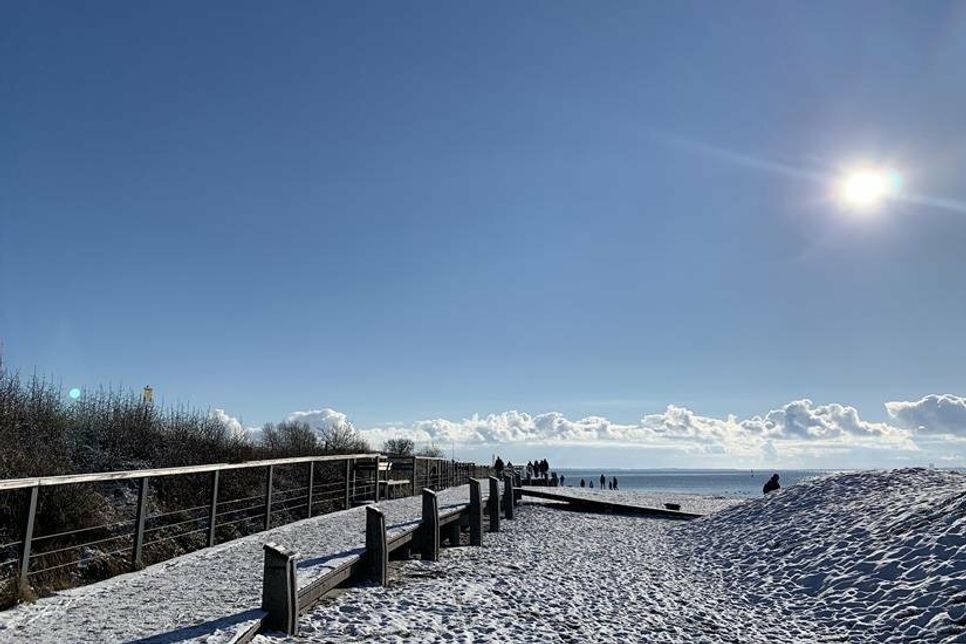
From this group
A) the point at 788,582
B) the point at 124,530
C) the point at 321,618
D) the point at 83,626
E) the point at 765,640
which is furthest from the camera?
the point at 124,530

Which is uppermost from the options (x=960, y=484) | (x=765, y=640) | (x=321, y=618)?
(x=960, y=484)

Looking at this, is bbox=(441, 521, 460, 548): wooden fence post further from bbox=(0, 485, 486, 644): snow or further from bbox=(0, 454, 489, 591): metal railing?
bbox=(0, 485, 486, 644): snow

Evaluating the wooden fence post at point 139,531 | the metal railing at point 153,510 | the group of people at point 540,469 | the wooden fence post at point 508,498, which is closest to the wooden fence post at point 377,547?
the metal railing at point 153,510

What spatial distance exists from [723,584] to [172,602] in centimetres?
859

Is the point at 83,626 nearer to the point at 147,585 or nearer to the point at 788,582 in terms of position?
the point at 147,585

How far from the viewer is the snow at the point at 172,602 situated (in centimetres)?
547

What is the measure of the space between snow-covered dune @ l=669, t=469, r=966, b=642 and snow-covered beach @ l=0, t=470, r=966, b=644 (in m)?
0.03

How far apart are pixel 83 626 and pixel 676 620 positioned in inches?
257

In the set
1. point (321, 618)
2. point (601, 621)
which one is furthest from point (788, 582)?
point (321, 618)

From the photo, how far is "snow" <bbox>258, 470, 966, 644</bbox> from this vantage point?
7.61 metres

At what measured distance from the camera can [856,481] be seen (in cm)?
1609

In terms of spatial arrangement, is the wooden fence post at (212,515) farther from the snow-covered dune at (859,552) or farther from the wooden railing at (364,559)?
the snow-covered dune at (859,552)

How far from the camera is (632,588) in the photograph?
10.5 metres

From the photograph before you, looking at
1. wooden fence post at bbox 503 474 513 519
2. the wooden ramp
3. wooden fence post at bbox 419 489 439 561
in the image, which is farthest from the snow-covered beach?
the wooden ramp
